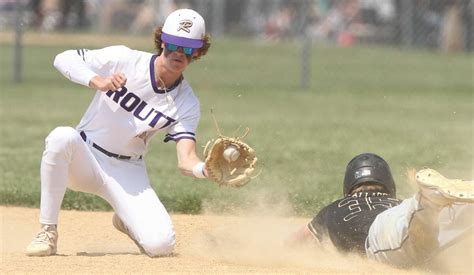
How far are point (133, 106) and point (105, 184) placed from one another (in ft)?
1.65

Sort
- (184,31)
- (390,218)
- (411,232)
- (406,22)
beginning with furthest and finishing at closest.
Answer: (406,22)
(184,31)
(390,218)
(411,232)

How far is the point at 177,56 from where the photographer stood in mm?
6281

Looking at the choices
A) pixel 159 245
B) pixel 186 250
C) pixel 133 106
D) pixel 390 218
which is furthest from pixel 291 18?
pixel 390 218

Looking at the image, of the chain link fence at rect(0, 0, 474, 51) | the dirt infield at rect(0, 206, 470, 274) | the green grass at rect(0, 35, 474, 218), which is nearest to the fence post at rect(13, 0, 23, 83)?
the green grass at rect(0, 35, 474, 218)

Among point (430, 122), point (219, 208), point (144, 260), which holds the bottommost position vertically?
point (430, 122)

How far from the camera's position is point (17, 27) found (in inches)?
659

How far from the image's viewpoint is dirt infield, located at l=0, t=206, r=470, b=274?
579 cm

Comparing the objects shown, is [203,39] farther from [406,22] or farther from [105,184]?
[406,22]

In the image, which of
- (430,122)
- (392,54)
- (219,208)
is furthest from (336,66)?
(219,208)

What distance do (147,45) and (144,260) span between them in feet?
46.3

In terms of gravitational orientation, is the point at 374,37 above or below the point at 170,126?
below

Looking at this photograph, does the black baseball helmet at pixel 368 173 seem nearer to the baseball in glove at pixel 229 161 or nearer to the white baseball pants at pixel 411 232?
the white baseball pants at pixel 411 232

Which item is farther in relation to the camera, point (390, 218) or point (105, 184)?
point (105, 184)

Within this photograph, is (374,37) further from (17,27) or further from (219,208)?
(219,208)
